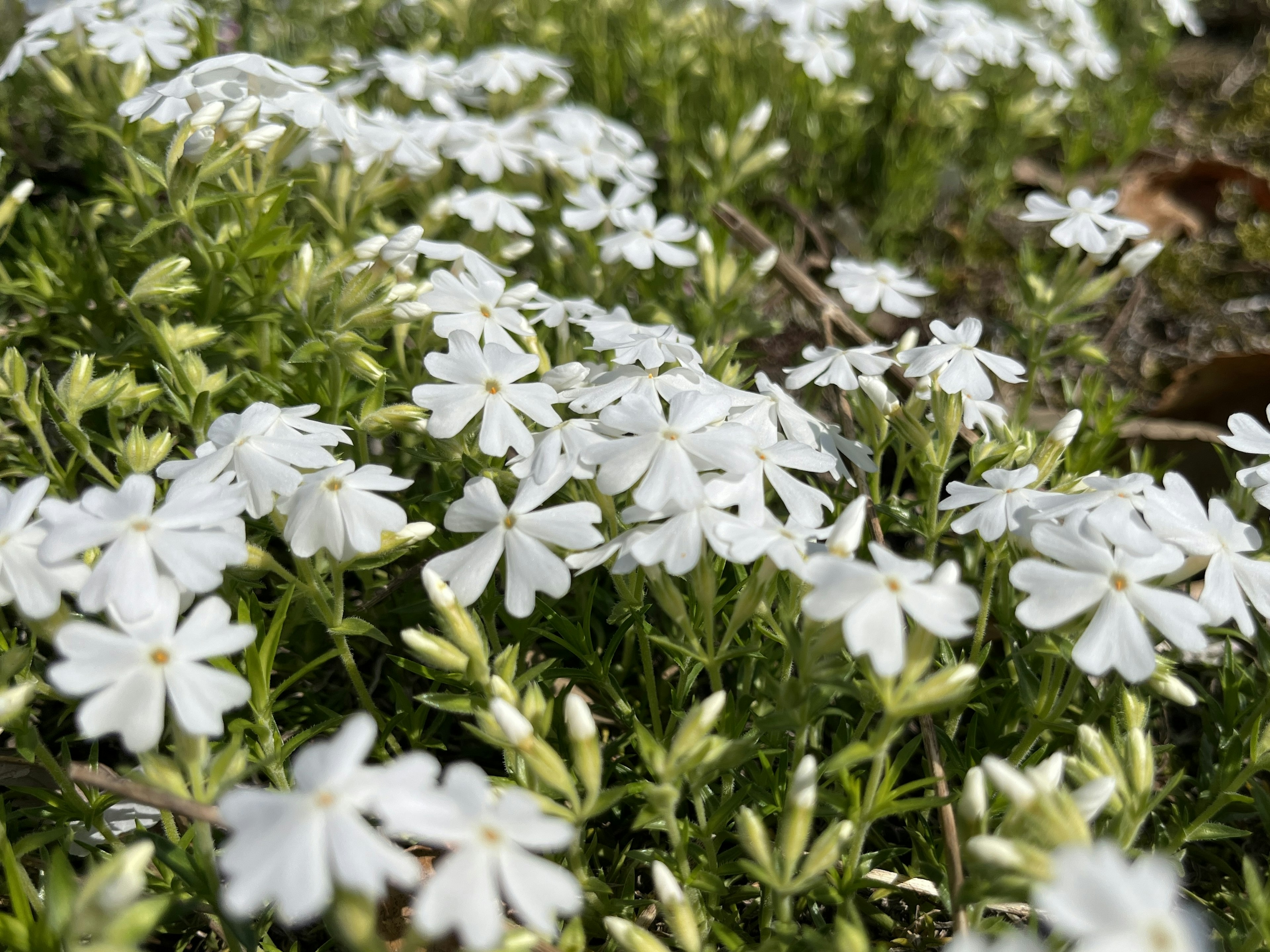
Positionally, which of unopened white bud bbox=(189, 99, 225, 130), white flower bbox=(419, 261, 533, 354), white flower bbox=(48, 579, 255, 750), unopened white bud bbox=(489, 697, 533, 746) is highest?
unopened white bud bbox=(189, 99, 225, 130)

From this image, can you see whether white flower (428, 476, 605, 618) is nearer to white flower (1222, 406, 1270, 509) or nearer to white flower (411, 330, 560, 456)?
white flower (411, 330, 560, 456)

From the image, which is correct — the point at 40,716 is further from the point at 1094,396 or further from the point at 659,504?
the point at 1094,396

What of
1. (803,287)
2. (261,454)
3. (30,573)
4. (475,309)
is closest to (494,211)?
(475,309)

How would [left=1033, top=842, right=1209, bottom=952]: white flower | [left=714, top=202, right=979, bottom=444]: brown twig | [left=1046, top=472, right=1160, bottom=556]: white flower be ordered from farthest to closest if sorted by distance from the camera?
[left=714, top=202, right=979, bottom=444]: brown twig
[left=1046, top=472, right=1160, bottom=556]: white flower
[left=1033, top=842, right=1209, bottom=952]: white flower

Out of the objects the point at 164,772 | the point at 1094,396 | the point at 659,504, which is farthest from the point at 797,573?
the point at 1094,396

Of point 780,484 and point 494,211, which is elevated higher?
point 780,484

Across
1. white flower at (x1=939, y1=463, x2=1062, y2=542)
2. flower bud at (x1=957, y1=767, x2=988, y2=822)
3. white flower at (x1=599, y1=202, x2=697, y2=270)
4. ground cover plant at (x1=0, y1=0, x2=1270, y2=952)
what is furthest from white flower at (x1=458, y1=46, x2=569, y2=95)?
flower bud at (x1=957, y1=767, x2=988, y2=822)

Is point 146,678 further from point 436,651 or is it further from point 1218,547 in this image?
point 1218,547
